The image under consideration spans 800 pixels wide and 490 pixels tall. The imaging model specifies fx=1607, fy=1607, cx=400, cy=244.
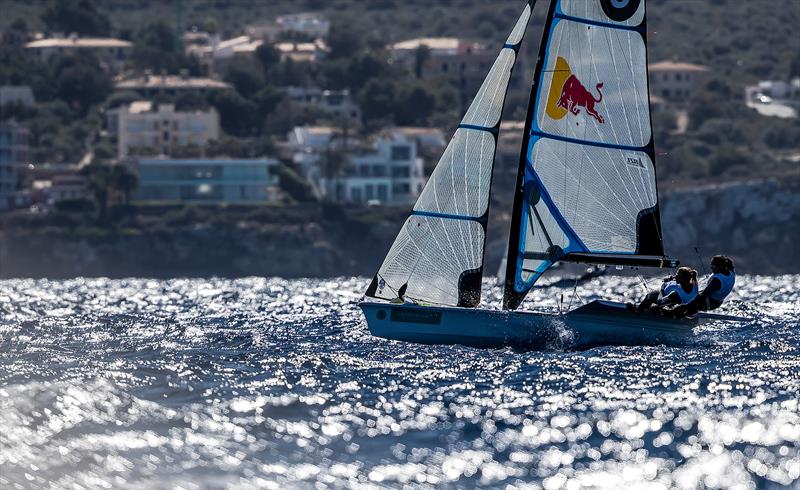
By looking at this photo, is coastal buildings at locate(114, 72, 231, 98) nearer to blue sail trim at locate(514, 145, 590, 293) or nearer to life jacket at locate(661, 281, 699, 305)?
blue sail trim at locate(514, 145, 590, 293)

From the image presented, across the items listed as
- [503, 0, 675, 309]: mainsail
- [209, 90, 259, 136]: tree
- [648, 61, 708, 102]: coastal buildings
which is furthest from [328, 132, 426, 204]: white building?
[503, 0, 675, 309]: mainsail

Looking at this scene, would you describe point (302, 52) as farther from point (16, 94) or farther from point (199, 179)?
point (199, 179)

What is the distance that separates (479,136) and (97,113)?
138m

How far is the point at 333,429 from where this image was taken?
23500 millimetres

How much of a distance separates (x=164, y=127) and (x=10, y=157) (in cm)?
2009

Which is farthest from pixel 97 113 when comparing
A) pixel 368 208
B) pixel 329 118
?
pixel 368 208

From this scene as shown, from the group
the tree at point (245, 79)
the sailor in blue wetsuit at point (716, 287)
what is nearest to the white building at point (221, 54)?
the tree at point (245, 79)

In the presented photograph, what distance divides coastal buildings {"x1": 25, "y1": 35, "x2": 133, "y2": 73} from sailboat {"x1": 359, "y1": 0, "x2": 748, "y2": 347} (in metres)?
157

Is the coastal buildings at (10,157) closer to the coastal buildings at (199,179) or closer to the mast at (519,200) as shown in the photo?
the coastal buildings at (199,179)

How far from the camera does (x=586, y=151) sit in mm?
35156

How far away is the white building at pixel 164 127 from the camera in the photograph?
496ft

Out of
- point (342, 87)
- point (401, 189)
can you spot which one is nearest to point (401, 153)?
point (401, 189)

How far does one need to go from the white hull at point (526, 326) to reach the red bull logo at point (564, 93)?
4484 millimetres

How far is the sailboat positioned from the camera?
3484cm
